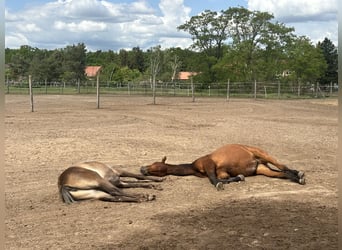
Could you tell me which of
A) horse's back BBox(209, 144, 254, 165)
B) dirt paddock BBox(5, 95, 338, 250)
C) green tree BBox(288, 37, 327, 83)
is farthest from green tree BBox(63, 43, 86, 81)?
horse's back BBox(209, 144, 254, 165)

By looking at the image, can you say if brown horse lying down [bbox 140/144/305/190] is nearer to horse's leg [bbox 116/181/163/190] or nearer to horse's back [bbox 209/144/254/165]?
horse's back [bbox 209/144/254/165]

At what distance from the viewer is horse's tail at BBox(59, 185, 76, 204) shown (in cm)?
486

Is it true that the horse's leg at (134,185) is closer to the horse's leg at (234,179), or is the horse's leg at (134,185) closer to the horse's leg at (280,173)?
the horse's leg at (234,179)

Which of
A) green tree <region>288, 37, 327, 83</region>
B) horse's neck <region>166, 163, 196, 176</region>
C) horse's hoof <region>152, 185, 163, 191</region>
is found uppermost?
green tree <region>288, 37, 327, 83</region>

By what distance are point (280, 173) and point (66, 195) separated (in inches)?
107

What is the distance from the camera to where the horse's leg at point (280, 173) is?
5.63 m

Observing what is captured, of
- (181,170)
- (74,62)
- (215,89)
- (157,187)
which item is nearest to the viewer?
(157,187)

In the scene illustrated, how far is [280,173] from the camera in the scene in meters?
5.81

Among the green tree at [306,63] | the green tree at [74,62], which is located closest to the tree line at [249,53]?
the green tree at [306,63]

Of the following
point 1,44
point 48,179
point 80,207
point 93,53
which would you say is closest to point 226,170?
point 80,207

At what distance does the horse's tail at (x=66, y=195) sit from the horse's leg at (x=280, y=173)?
2.49 metres

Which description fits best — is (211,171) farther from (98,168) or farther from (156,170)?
(98,168)

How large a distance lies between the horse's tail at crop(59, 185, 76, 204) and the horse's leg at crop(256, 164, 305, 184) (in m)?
2.49

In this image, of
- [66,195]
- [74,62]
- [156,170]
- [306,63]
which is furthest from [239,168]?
[74,62]
